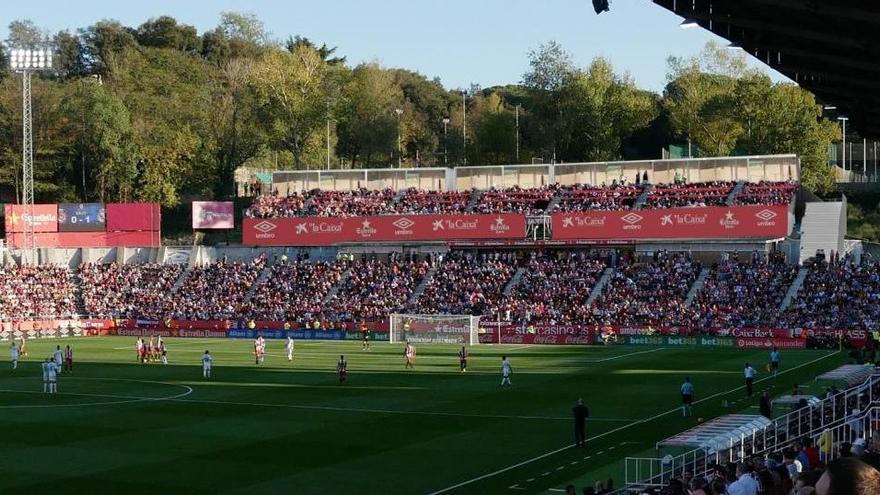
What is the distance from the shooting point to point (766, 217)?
275 ft

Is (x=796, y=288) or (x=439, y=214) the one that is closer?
(x=796, y=288)

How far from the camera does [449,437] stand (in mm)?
36344

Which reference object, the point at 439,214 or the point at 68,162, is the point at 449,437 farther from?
the point at 68,162

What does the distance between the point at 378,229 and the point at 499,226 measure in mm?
10838

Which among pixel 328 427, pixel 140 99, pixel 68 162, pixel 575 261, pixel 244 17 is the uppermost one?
pixel 244 17

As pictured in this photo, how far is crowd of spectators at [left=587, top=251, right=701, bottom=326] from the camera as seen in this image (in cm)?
7556

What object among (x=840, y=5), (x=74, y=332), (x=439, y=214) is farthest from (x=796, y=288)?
(x=840, y=5)

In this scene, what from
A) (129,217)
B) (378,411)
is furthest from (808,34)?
(129,217)

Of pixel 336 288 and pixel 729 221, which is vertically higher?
pixel 729 221

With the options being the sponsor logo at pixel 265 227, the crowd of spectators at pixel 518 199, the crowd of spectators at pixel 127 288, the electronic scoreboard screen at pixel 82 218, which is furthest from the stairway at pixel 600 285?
the electronic scoreboard screen at pixel 82 218

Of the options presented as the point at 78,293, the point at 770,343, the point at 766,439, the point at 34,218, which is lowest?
the point at 770,343

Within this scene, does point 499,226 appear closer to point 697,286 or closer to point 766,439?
point 697,286

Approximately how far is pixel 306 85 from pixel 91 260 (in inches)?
1384

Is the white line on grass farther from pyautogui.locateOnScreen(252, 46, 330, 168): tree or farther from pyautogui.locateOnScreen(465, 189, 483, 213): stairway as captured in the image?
pyautogui.locateOnScreen(252, 46, 330, 168): tree
